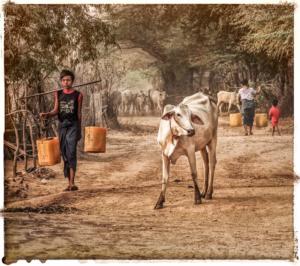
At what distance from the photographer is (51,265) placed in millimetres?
6062

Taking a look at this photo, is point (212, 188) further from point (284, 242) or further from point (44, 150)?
point (44, 150)

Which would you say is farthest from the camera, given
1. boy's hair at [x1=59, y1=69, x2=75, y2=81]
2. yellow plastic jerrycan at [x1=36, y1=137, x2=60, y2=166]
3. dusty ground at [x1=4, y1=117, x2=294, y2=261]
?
boy's hair at [x1=59, y1=69, x2=75, y2=81]

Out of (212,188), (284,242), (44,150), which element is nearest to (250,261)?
(284,242)

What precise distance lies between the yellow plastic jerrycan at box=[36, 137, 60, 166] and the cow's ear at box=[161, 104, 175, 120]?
128 cm

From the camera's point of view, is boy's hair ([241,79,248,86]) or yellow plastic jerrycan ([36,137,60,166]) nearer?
yellow plastic jerrycan ([36,137,60,166])

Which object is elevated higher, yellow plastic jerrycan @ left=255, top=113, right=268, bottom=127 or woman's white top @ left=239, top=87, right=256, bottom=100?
woman's white top @ left=239, top=87, right=256, bottom=100

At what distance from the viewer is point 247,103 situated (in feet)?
20.9

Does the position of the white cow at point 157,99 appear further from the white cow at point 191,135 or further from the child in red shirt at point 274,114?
the child in red shirt at point 274,114

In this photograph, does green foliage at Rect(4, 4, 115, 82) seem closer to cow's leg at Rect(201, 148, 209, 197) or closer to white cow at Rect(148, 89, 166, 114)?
white cow at Rect(148, 89, 166, 114)

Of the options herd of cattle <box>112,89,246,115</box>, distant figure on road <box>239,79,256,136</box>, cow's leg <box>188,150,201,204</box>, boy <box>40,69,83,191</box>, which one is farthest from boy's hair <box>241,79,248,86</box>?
boy <box>40,69,83,191</box>

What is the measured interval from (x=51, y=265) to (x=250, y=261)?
225cm

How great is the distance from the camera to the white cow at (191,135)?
6137 millimetres

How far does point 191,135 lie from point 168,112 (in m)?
0.38

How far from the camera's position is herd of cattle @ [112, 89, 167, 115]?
6236mm
